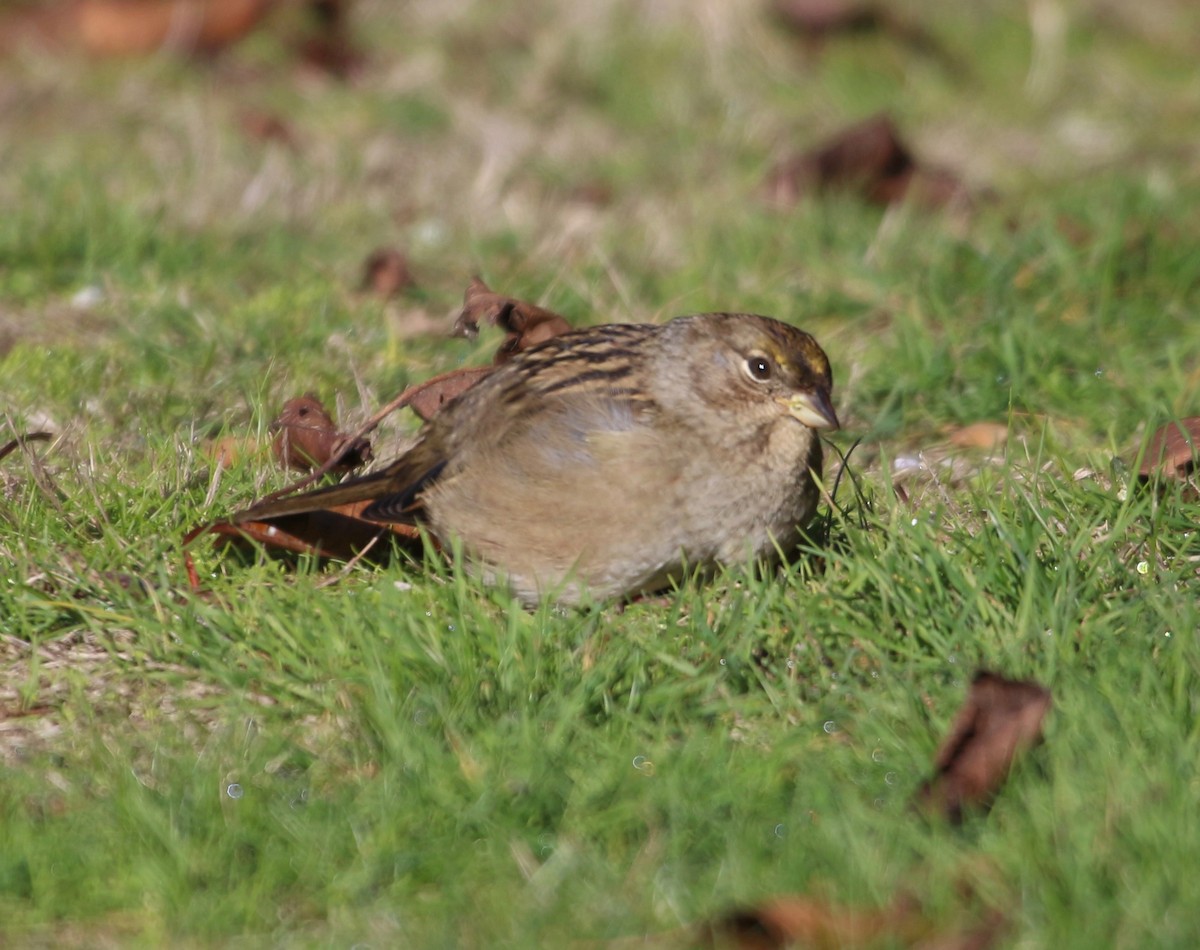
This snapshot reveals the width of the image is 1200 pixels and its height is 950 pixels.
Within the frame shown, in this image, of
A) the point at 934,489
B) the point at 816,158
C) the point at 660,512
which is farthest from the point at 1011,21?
the point at 660,512

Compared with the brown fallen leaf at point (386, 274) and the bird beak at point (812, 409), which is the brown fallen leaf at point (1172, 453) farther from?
the brown fallen leaf at point (386, 274)

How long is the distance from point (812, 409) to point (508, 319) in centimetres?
114

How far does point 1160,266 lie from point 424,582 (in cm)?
330

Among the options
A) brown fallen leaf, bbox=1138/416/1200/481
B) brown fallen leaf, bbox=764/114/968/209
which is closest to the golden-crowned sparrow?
brown fallen leaf, bbox=1138/416/1200/481

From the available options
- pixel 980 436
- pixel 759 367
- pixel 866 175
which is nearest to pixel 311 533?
pixel 759 367

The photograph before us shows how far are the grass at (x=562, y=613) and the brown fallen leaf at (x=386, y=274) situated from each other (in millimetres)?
78

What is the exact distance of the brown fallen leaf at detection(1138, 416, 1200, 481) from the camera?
4.34 metres

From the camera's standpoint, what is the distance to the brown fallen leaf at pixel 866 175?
7.34 metres

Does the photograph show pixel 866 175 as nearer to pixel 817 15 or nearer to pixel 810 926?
pixel 817 15

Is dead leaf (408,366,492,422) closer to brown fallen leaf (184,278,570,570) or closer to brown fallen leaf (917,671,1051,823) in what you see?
brown fallen leaf (184,278,570,570)

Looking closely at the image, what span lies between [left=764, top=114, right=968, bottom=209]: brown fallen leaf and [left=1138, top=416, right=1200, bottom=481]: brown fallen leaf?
291cm

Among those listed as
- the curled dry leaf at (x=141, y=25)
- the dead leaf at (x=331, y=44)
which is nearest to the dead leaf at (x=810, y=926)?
the dead leaf at (x=331, y=44)

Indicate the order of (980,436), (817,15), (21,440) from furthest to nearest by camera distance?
1. (817,15)
2. (980,436)
3. (21,440)

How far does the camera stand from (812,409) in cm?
423
